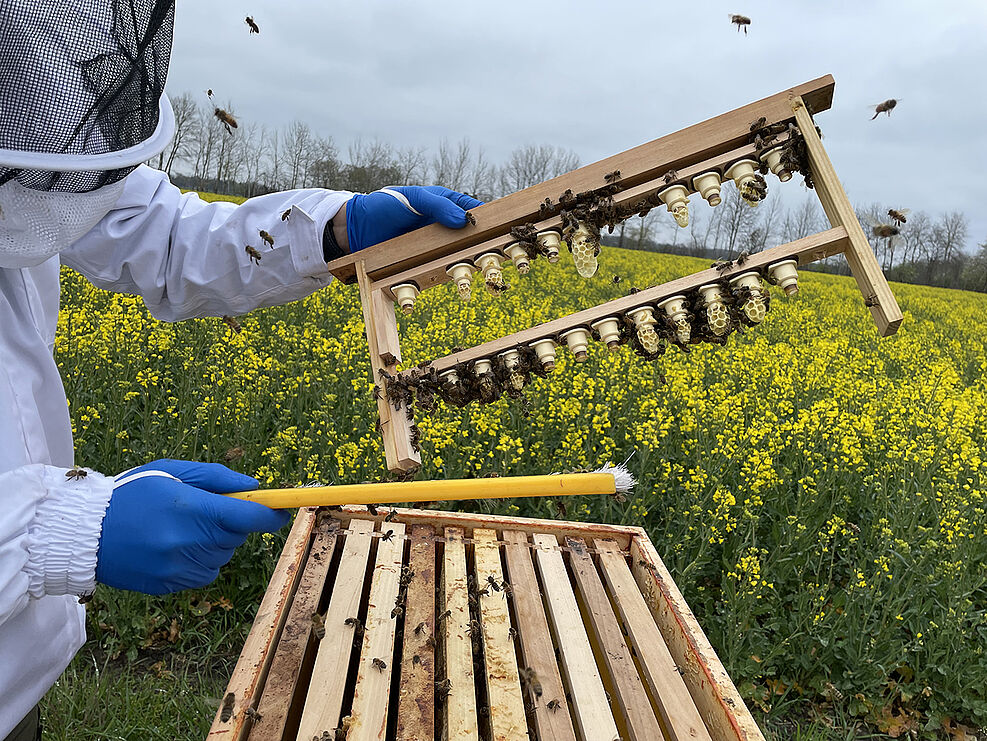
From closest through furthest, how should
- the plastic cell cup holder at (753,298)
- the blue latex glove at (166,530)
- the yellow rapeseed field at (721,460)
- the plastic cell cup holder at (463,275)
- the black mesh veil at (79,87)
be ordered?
the black mesh veil at (79,87) < the blue latex glove at (166,530) < the plastic cell cup holder at (753,298) < the plastic cell cup holder at (463,275) < the yellow rapeseed field at (721,460)

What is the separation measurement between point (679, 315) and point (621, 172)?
1.69ft

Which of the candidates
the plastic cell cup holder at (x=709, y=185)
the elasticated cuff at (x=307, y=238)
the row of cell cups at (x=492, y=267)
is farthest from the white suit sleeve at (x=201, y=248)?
the plastic cell cup holder at (x=709, y=185)

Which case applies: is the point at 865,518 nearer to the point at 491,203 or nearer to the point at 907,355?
the point at 491,203

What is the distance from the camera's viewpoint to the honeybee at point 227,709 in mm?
2020

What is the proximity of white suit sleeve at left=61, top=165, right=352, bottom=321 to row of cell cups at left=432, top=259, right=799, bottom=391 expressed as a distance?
940 millimetres

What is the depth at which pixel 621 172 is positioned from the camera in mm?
2332

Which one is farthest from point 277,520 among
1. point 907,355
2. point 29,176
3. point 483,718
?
point 907,355

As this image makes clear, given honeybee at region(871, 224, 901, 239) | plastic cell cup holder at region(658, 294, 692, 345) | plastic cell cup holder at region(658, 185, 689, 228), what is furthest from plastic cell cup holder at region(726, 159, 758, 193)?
honeybee at region(871, 224, 901, 239)

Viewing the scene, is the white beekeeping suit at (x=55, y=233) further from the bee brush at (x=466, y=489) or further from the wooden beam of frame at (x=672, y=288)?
the wooden beam of frame at (x=672, y=288)

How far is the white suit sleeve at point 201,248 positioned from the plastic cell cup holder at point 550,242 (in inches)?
37.6

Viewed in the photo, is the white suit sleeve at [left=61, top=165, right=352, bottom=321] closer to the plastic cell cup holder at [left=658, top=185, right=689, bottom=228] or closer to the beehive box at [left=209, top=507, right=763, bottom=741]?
the beehive box at [left=209, top=507, right=763, bottom=741]

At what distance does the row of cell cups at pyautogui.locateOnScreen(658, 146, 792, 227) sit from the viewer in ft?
7.35

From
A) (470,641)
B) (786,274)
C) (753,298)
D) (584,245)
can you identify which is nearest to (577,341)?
(584,245)

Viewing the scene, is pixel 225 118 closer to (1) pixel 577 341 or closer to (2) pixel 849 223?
(1) pixel 577 341
